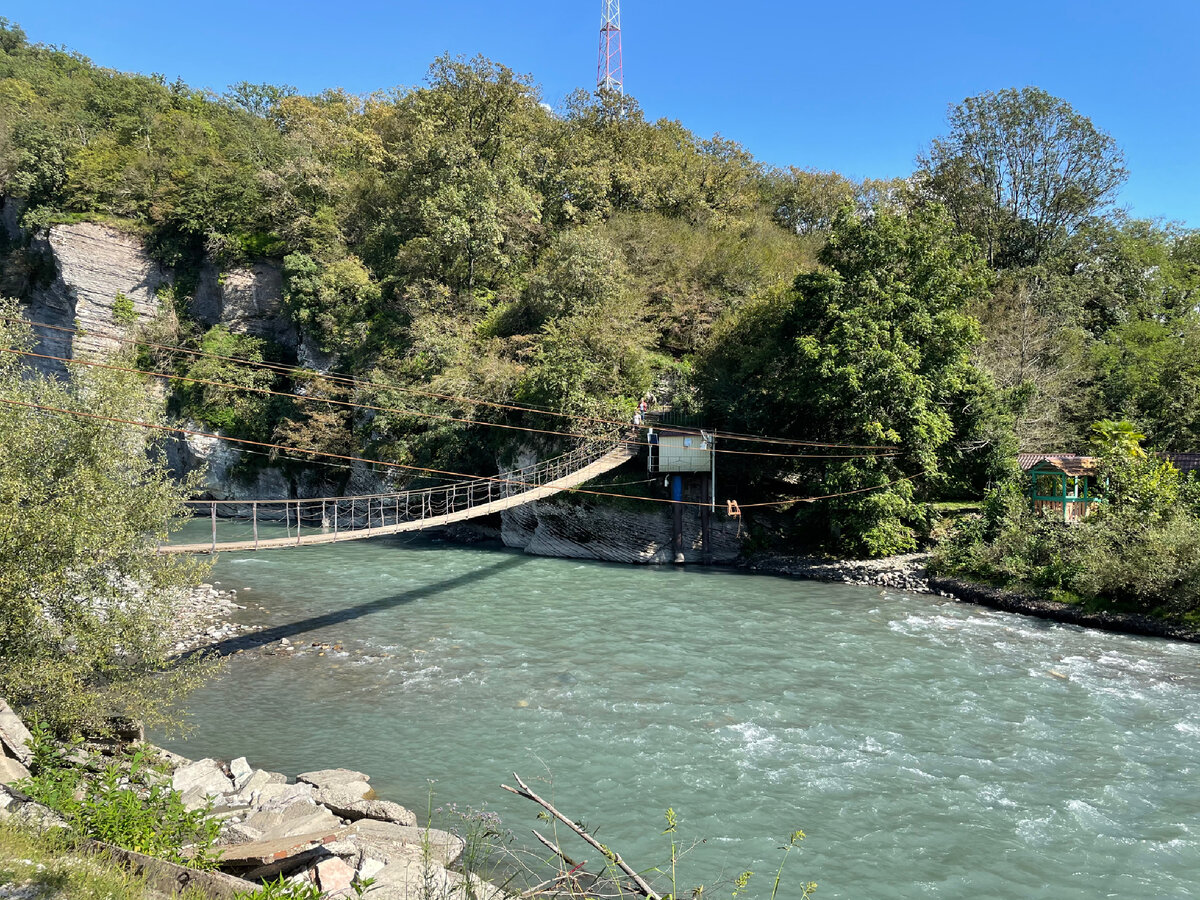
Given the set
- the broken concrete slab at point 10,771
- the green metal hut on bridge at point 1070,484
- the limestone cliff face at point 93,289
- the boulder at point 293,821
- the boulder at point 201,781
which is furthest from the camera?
the limestone cliff face at point 93,289

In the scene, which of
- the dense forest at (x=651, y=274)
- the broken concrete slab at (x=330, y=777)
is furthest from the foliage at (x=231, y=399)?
the broken concrete slab at (x=330, y=777)

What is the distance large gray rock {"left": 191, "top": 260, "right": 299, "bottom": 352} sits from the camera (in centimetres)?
3412

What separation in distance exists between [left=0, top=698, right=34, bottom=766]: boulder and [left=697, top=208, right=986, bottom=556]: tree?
664 inches

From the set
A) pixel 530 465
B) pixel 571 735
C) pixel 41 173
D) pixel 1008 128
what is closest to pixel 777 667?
pixel 571 735

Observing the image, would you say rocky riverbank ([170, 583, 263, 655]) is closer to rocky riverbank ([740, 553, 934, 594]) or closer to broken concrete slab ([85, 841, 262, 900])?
broken concrete slab ([85, 841, 262, 900])

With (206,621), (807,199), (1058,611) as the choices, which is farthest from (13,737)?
(807,199)

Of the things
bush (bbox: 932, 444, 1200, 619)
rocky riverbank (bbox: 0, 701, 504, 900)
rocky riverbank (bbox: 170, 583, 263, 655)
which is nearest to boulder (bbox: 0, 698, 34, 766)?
rocky riverbank (bbox: 0, 701, 504, 900)

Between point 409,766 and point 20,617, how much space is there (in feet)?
15.6

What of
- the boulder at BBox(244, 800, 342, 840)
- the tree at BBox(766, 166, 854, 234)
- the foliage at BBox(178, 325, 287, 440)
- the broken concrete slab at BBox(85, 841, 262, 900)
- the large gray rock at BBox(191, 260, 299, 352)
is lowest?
the boulder at BBox(244, 800, 342, 840)

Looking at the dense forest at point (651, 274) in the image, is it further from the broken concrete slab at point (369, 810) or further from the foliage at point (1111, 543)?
the broken concrete slab at point (369, 810)

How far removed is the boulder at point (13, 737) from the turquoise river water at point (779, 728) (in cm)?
244

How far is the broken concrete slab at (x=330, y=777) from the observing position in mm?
8312

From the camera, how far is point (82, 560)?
8766 millimetres

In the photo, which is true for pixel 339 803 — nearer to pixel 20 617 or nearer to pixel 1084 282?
pixel 20 617
